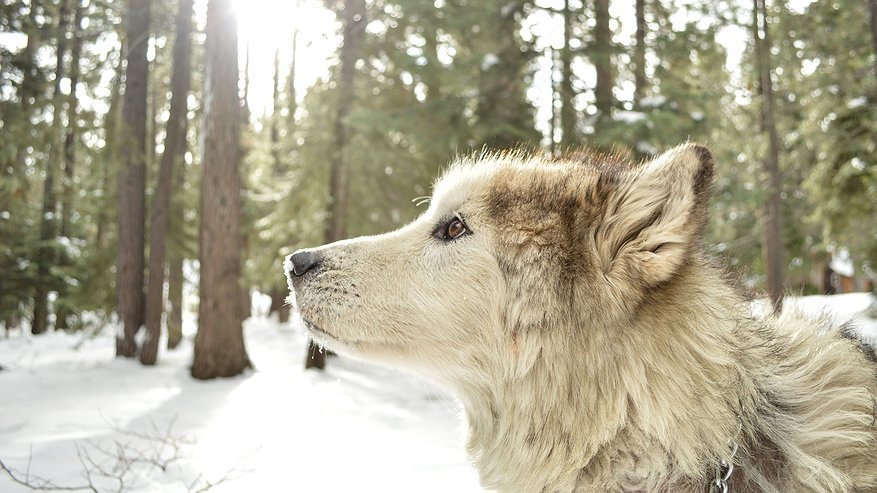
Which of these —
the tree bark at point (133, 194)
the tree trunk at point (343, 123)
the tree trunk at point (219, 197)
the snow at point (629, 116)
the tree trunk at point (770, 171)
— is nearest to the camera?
the snow at point (629, 116)

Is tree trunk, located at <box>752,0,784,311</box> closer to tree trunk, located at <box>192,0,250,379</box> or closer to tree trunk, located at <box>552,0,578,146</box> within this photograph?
tree trunk, located at <box>552,0,578,146</box>

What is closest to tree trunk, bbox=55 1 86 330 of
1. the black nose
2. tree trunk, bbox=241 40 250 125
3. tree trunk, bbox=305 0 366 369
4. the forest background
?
the forest background

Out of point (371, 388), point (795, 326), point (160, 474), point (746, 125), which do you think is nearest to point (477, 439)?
point (795, 326)

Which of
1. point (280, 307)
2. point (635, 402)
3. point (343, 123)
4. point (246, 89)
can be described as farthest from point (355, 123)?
point (246, 89)

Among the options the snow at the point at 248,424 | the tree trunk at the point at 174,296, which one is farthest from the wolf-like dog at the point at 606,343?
the tree trunk at the point at 174,296

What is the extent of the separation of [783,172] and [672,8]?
6.02 m

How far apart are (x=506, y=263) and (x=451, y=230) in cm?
37

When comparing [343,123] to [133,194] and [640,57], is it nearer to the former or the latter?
[133,194]

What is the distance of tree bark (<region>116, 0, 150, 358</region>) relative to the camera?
1098 centimetres

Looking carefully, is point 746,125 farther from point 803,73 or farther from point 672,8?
point 672,8

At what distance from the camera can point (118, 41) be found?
12.5m

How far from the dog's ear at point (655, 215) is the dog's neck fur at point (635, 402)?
0.56 ft

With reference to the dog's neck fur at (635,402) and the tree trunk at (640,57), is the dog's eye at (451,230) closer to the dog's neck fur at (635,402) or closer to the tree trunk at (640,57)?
the dog's neck fur at (635,402)

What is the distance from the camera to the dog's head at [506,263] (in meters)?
2.16
